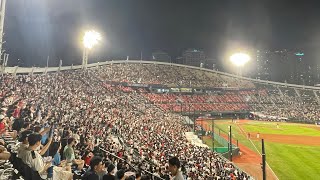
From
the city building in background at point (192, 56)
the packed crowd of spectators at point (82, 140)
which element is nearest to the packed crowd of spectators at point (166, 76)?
the packed crowd of spectators at point (82, 140)

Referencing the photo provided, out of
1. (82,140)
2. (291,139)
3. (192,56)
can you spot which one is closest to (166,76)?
(291,139)

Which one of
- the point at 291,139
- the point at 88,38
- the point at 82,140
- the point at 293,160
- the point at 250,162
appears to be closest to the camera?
the point at 82,140

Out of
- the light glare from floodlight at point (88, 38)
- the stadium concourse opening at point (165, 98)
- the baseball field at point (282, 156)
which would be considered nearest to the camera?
the stadium concourse opening at point (165, 98)

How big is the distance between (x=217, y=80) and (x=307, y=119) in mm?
28103

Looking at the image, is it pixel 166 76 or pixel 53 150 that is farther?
pixel 166 76

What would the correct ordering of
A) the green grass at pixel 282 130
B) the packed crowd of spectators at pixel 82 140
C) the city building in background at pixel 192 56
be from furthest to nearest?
1. the city building in background at pixel 192 56
2. the green grass at pixel 282 130
3. the packed crowd of spectators at pixel 82 140

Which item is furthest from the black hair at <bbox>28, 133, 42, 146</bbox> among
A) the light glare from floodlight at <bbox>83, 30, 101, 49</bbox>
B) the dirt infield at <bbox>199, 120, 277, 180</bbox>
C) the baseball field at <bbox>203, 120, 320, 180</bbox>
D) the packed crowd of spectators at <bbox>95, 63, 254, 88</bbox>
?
the packed crowd of spectators at <bbox>95, 63, 254, 88</bbox>

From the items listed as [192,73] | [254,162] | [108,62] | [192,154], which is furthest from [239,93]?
[192,154]

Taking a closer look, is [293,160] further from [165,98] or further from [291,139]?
[165,98]

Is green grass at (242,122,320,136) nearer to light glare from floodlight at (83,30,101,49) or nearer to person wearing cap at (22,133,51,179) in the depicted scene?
light glare from floodlight at (83,30,101,49)

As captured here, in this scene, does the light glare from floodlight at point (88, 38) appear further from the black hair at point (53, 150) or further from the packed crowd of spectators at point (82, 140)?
the black hair at point (53, 150)

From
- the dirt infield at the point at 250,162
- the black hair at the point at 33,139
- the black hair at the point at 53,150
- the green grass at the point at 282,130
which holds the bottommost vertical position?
the dirt infield at the point at 250,162

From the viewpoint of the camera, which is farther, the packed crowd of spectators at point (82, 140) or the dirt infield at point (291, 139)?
the dirt infield at point (291, 139)

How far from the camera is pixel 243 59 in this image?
57.5 m
